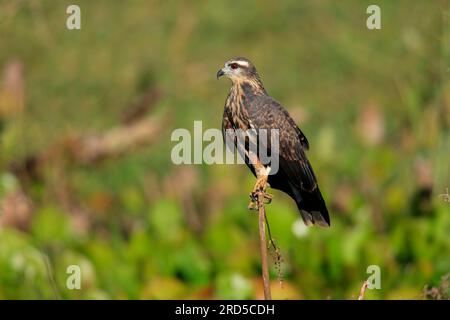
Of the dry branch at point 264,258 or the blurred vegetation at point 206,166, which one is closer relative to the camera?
the dry branch at point 264,258

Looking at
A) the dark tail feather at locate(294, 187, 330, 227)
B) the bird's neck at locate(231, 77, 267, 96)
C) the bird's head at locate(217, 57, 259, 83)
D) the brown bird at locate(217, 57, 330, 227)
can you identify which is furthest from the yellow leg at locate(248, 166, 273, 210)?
the bird's head at locate(217, 57, 259, 83)

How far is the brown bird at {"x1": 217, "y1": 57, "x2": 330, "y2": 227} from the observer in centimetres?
482

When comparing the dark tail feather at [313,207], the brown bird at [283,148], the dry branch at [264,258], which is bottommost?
the dry branch at [264,258]

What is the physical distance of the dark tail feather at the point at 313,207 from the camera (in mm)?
4840

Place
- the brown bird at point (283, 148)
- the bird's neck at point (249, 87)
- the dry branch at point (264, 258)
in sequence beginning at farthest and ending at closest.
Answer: the bird's neck at point (249, 87) → the brown bird at point (283, 148) → the dry branch at point (264, 258)

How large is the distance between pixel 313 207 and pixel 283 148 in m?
0.30

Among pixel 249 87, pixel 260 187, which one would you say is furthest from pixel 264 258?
pixel 249 87

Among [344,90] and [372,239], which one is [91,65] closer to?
[344,90]

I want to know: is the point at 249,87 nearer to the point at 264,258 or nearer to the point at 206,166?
the point at 264,258

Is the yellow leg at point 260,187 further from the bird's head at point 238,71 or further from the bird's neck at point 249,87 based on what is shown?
the bird's head at point 238,71

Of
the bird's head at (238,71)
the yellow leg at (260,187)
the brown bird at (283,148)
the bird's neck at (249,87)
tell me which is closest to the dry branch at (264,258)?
the yellow leg at (260,187)

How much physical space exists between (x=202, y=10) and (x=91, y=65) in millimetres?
1664

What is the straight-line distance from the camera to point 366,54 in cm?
1034
